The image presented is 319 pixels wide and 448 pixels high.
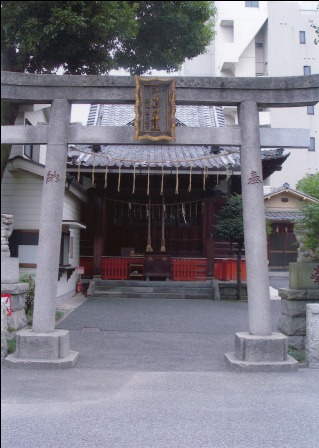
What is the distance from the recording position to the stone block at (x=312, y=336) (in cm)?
703

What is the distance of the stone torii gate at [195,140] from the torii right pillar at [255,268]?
0.02 meters

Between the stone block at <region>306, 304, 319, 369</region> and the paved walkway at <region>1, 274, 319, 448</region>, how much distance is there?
19 centimetres

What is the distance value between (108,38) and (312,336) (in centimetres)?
532

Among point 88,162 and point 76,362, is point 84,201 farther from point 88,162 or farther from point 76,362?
point 76,362

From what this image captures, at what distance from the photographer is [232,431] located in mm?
4230

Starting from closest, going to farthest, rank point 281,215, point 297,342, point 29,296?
point 297,342, point 29,296, point 281,215

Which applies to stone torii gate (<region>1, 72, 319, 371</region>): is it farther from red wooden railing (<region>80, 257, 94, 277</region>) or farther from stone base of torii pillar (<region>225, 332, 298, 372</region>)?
red wooden railing (<region>80, 257, 94, 277</region>)

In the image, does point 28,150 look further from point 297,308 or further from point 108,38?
point 297,308

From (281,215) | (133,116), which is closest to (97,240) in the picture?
(133,116)

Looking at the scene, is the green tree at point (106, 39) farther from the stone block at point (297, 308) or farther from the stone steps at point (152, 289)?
the stone steps at point (152, 289)

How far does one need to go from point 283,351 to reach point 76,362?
Result: 10.6 ft

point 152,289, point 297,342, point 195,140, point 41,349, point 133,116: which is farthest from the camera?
point 133,116

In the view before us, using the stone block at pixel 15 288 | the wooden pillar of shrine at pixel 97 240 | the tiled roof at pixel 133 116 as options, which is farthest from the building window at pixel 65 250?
the tiled roof at pixel 133 116

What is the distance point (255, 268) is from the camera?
23.7 feet
